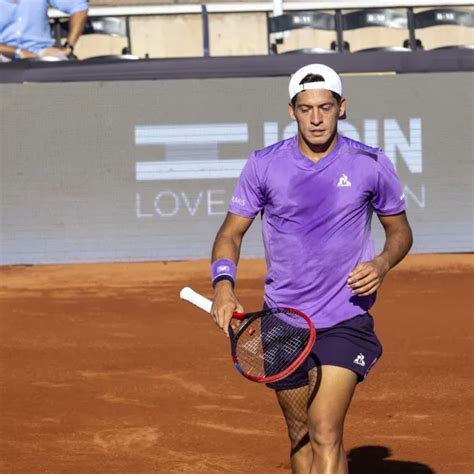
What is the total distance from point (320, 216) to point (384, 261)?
13.0 inches

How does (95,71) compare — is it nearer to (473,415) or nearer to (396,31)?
(396,31)

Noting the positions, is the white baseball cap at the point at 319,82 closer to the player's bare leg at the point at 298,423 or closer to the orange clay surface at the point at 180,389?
the player's bare leg at the point at 298,423

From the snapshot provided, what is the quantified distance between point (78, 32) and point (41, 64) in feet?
2.44

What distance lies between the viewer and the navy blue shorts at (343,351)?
5.07 metres

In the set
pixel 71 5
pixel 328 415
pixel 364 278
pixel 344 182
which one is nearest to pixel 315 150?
pixel 344 182

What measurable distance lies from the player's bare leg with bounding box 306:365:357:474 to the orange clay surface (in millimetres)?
1883

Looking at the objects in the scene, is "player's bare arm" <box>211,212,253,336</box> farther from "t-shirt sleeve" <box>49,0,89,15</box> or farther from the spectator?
"t-shirt sleeve" <box>49,0,89,15</box>

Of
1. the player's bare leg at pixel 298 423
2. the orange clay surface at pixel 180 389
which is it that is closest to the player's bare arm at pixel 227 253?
the player's bare leg at pixel 298 423

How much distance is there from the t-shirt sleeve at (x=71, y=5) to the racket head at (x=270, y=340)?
11.6 meters

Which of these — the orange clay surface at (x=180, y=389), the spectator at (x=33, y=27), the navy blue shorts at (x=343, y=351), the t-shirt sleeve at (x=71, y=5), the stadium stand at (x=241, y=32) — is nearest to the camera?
the navy blue shorts at (x=343, y=351)

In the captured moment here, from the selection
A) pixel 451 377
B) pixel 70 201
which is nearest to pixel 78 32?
pixel 70 201

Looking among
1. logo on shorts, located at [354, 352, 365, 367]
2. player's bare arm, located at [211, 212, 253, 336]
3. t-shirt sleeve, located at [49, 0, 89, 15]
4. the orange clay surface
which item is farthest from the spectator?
logo on shorts, located at [354, 352, 365, 367]

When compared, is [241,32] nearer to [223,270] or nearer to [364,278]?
[223,270]

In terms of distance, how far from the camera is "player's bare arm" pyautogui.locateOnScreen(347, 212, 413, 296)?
480 cm
